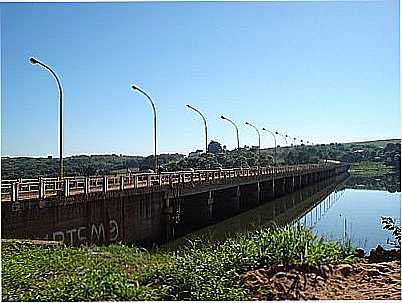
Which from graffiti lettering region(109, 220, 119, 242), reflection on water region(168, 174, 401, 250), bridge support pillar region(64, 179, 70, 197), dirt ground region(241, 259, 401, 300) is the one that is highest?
bridge support pillar region(64, 179, 70, 197)

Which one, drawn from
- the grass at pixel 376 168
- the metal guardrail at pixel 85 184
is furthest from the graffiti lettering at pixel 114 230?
the grass at pixel 376 168

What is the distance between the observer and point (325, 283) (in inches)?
285

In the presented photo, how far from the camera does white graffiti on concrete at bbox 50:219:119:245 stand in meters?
18.5

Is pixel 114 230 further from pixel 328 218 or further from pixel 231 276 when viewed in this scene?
pixel 328 218

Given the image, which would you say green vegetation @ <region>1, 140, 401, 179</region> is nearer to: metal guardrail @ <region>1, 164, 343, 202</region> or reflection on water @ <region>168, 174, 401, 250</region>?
metal guardrail @ <region>1, 164, 343, 202</region>

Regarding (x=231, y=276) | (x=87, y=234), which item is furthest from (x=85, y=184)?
(x=231, y=276)

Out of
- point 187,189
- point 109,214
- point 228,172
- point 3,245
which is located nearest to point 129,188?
point 109,214

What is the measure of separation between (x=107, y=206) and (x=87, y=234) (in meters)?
1.68

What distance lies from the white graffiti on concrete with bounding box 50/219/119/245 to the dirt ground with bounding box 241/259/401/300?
1177 centimetres

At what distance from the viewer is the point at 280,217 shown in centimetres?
4228

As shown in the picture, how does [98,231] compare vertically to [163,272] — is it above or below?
below

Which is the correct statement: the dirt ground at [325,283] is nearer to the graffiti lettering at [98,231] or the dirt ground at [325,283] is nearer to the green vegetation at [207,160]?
the green vegetation at [207,160]

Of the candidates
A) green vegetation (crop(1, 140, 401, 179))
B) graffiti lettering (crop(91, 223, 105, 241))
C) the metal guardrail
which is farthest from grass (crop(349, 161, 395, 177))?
graffiti lettering (crop(91, 223, 105, 241))

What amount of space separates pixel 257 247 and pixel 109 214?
1414cm
